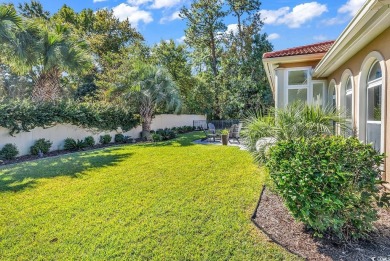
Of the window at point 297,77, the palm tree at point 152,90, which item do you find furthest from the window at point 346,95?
the palm tree at point 152,90

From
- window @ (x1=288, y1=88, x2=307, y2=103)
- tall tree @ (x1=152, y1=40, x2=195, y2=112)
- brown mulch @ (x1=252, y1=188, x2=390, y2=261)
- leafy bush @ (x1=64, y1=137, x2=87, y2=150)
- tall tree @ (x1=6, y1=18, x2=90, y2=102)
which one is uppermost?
tall tree @ (x1=152, y1=40, x2=195, y2=112)

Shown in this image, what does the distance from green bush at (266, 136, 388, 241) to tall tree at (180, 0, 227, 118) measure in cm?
2326

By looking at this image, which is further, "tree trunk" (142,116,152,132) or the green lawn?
"tree trunk" (142,116,152,132)

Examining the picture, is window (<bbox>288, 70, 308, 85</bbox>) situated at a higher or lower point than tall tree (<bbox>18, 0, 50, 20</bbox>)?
lower

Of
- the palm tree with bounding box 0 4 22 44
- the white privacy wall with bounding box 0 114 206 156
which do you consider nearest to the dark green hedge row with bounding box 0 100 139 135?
the white privacy wall with bounding box 0 114 206 156

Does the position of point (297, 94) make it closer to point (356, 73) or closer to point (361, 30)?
point (356, 73)

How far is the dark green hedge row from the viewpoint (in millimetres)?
10203

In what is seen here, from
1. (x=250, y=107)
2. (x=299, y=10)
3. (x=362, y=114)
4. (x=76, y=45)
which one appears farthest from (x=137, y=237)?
(x=250, y=107)

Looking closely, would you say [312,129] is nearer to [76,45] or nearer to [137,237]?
[137,237]

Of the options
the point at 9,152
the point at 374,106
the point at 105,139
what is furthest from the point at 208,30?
the point at 374,106

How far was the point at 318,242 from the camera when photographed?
3.26 metres

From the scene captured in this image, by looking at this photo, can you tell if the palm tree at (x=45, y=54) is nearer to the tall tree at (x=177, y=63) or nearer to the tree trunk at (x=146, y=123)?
the tree trunk at (x=146, y=123)

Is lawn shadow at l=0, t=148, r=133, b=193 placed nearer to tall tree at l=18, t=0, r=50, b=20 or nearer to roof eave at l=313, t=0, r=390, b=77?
roof eave at l=313, t=0, r=390, b=77

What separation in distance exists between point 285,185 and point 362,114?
459 cm
